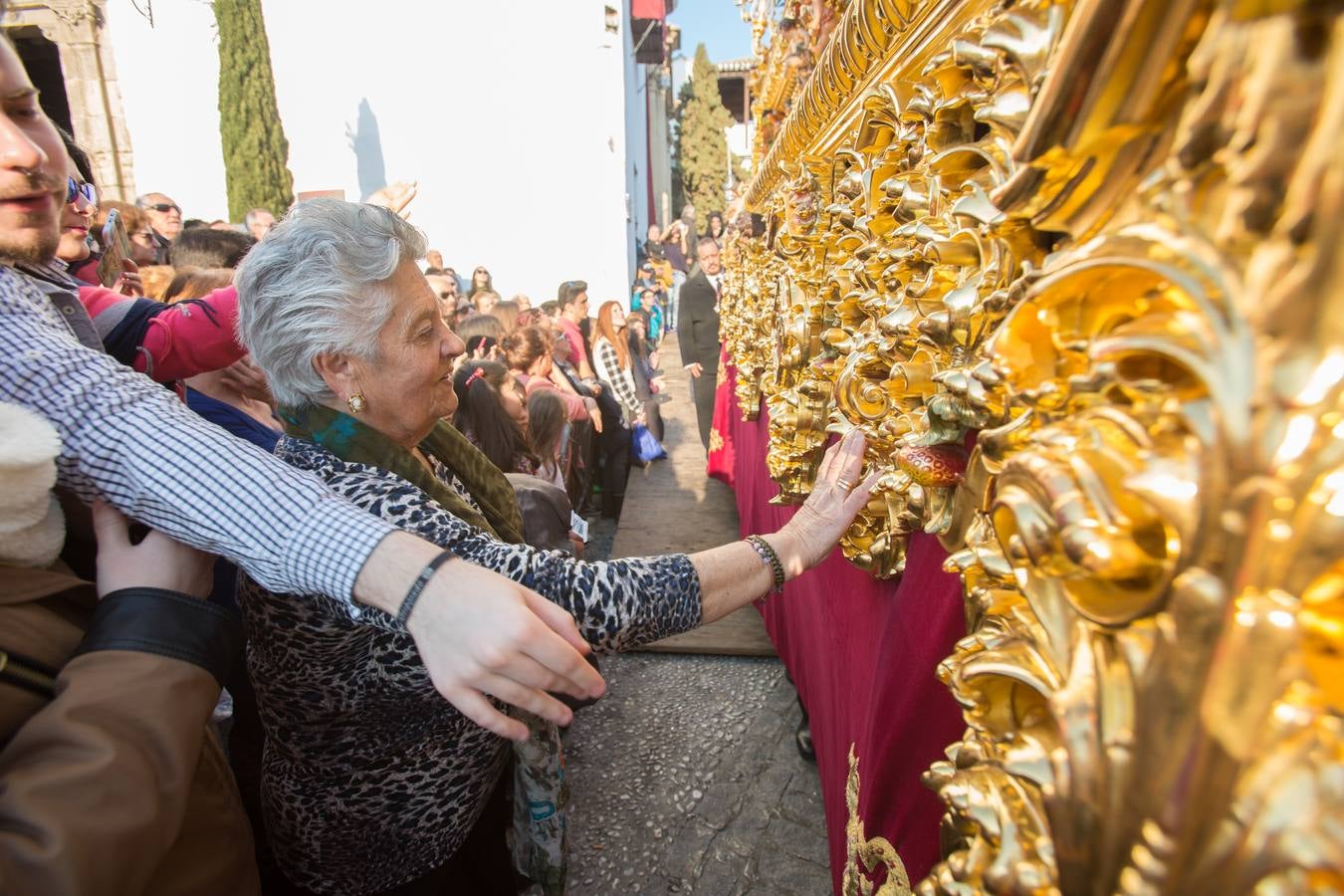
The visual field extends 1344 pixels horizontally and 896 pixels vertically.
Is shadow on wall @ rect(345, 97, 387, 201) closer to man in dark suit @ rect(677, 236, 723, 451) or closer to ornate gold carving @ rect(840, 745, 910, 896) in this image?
man in dark suit @ rect(677, 236, 723, 451)

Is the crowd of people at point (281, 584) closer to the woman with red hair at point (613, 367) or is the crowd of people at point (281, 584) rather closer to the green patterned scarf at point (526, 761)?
the green patterned scarf at point (526, 761)

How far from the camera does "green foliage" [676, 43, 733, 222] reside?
2714cm

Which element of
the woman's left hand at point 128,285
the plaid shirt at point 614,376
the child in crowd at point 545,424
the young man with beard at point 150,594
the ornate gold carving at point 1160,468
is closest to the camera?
the ornate gold carving at point 1160,468

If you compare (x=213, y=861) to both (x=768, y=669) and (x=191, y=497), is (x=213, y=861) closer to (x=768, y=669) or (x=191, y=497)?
(x=191, y=497)

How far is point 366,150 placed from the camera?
10242 mm

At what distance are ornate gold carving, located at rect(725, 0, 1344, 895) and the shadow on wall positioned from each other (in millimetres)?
11382

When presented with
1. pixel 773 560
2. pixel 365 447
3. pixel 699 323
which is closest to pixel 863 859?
pixel 773 560

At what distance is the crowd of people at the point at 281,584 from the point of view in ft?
2.13

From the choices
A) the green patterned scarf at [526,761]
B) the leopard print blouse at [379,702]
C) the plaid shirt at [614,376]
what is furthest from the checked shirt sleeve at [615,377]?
the leopard print blouse at [379,702]

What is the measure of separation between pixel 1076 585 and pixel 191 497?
813 millimetres

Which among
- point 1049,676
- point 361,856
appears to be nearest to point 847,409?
point 1049,676

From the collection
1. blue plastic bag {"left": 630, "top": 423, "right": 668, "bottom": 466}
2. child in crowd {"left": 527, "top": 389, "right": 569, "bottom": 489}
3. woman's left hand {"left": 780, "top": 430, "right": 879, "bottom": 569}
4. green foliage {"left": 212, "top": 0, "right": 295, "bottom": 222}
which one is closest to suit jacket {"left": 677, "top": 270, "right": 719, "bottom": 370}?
blue plastic bag {"left": 630, "top": 423, "right": 668, "bottom": 466}

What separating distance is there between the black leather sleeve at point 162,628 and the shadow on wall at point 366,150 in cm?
1085

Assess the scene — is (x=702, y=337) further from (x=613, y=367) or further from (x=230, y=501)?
(x=230, y=501)
